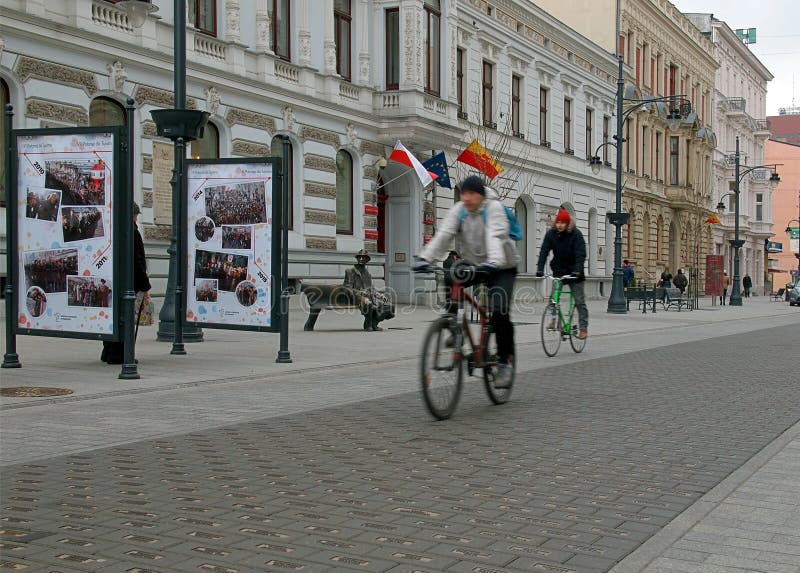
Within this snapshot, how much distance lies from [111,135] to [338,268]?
1696 cm

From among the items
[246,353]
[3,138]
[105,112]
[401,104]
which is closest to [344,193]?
[401,104]

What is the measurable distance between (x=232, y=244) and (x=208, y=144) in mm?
11258

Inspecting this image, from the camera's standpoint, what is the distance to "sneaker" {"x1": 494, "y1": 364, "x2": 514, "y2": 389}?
830 cm

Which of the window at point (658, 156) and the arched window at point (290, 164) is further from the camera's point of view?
the window at point (658, 156)

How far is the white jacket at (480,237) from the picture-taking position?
7.75 metres

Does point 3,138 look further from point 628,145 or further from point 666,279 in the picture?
point 628,145

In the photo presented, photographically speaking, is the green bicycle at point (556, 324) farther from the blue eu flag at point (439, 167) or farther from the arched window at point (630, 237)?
the arched window at point (630, 237)

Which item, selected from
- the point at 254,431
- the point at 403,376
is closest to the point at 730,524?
the point at 254,431

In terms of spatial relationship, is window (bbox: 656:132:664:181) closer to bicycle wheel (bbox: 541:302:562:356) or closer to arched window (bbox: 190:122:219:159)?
arched window (bbox: 190:122:219:159)

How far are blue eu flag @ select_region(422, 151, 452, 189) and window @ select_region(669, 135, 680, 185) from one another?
108 ft

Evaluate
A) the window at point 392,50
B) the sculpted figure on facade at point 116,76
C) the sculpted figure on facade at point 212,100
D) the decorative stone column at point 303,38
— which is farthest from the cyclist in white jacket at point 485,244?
the window at point 392,50

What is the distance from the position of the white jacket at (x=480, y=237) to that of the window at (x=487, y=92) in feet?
93.2

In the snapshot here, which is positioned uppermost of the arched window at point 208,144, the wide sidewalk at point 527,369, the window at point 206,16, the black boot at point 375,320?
the window at point 206,16

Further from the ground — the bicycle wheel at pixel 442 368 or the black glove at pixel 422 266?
the black glove at pixel 422 266
